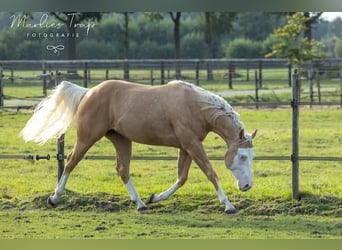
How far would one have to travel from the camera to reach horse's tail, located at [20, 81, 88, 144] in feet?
24.9

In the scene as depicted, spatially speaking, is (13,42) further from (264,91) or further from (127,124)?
(264,91)

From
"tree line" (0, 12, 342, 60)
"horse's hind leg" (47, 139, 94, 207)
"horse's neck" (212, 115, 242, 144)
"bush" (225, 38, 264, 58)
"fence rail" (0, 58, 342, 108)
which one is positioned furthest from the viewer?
"bush" (225, 38, 264, 58)

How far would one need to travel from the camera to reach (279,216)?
22.9ft

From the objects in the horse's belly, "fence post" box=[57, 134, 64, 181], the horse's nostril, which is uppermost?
the horse's belly

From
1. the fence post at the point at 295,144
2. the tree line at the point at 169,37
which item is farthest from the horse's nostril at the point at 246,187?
the tree line at the point at 169,37

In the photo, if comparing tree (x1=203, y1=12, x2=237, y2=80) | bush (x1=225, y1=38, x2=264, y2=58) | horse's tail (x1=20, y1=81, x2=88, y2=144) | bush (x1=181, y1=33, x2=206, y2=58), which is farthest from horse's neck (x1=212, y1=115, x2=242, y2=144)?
bush (x1=225, y1=38, x2=264, y2=58)

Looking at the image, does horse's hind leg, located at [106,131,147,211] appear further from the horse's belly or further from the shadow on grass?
the horse's belly

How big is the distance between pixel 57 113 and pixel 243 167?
1895mm

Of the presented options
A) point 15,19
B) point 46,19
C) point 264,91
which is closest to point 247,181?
point 46,19

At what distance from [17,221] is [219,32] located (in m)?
25.0

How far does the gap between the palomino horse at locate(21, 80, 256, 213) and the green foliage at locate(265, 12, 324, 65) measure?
51.1 ft

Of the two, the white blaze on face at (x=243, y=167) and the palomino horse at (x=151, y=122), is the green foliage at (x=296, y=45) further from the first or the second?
the white blaze on face at (x=243, y=167)

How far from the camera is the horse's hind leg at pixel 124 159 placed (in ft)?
23.9

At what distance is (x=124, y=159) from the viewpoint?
24.6 ft
